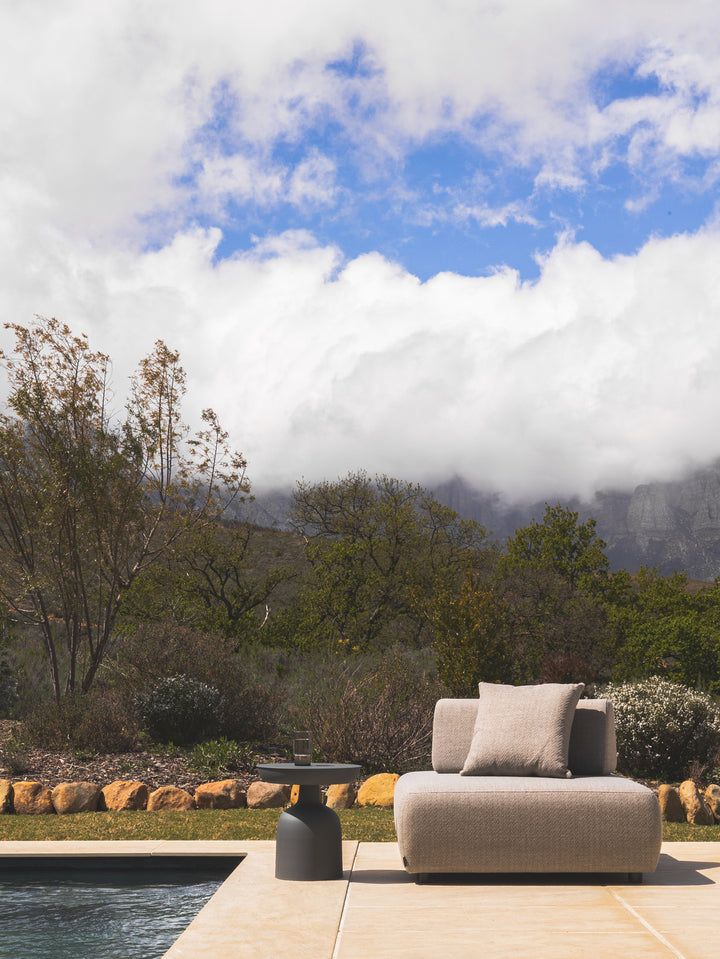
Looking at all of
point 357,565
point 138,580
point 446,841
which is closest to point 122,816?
point 446,841

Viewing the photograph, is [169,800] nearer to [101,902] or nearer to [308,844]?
[101,902]

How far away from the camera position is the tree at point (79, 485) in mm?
11617

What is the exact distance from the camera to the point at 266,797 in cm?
714

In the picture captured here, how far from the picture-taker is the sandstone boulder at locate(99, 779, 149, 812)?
7.02m

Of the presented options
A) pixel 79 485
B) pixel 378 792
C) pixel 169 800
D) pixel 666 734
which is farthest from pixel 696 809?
pixel 79 485

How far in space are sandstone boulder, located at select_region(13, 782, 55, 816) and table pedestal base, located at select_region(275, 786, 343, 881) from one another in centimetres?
345

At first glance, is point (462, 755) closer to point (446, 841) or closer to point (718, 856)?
point (446, 841)

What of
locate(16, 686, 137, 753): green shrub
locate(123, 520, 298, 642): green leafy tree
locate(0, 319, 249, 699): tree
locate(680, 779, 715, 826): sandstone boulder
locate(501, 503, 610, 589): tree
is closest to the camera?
locate(680, 779, 715, 826): sandstone boulder

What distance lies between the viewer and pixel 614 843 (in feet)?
14.2

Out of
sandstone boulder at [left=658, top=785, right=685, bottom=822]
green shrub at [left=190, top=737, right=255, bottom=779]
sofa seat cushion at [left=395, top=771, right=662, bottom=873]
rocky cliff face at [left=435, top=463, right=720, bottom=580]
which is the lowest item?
green shrub at [left=190, top=737, right=255, bottom=779]

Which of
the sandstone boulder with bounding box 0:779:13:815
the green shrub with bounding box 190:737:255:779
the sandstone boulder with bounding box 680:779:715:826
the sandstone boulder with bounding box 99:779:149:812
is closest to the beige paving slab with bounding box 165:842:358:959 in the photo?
the sandstone boulder with bounding box 99:779:149:812

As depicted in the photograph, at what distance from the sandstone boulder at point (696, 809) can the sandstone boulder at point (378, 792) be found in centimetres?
223

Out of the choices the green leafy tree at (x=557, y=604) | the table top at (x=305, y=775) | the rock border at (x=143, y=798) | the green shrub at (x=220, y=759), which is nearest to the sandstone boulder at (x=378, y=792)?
the rock border at (x=143, y=798)

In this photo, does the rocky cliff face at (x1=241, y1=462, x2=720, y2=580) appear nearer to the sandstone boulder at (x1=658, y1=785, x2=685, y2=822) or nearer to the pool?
the sandstone boulder at (x1=658, y1=785, x2=685, y2=822)
